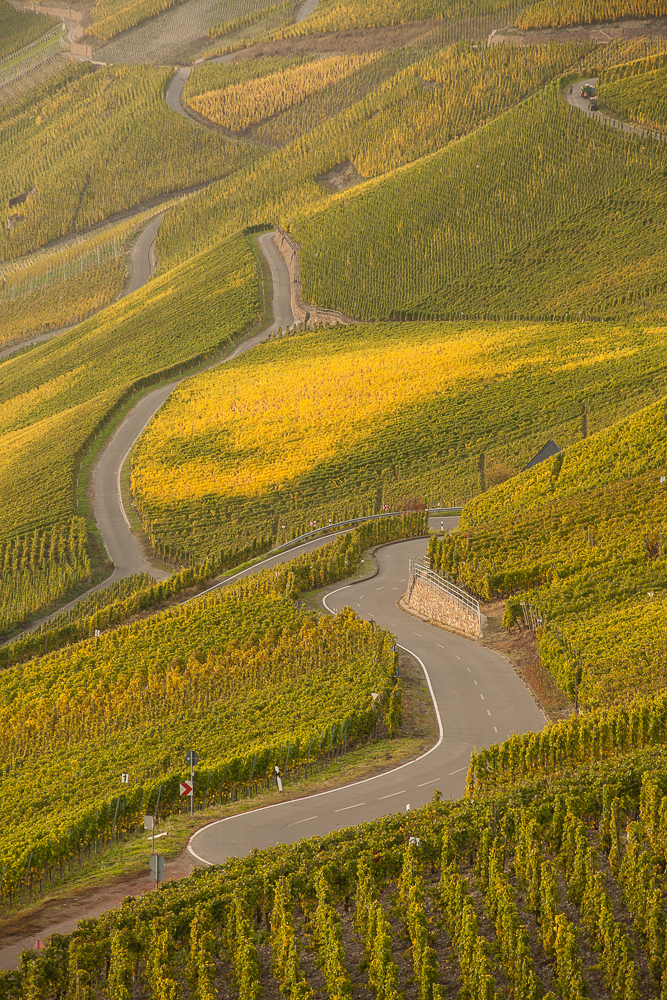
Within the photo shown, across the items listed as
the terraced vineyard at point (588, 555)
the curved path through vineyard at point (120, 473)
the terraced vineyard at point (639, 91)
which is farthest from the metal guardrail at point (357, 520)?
the terraced vineyard at point (639, 91)

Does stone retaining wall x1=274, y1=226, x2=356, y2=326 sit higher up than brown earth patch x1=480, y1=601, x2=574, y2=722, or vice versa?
stone retaining wall x1=274, y1=226, x2=356, y2=326

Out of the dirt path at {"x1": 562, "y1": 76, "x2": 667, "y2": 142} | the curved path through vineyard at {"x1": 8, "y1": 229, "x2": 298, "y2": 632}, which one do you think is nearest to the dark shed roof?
the curved path through vineyard at {"x1": 8, "y1": 229, "x2": 298, "y2": 632}

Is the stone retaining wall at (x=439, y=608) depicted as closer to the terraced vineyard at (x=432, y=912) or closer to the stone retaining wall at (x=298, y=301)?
the terraced vineyard at (x=432, y=912)

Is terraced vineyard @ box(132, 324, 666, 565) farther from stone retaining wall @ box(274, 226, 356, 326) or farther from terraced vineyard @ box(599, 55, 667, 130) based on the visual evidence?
terraced vineyard @ box(599, 55, 667, 130)

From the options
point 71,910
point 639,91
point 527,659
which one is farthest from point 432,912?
point 639,91

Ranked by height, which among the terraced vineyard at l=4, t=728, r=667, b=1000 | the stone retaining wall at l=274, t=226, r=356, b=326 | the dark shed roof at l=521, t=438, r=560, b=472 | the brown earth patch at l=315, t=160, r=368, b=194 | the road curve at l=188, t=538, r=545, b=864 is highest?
the brown earth patch at l=315, t=160, r=368, b=194

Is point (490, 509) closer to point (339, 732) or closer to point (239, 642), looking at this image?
point (239, 642)

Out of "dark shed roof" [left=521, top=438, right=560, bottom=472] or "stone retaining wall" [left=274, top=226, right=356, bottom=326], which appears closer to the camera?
"dark shed roof" [left=521, top=438, right=560, bottom=472]

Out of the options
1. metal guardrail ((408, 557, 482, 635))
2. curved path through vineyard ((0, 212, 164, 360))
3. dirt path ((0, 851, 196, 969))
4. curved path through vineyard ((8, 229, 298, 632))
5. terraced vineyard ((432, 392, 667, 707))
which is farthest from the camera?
curved path through vineyard ((0, 212, 164, 360))

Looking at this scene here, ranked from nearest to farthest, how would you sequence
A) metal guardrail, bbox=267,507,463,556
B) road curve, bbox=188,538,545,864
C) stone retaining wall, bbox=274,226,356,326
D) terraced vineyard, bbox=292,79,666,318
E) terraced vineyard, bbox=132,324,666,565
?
road curve, bbox=188,538,545,864
metal guardrail, bbox=267,507,463,556
terraced vineyard, bbox=132,324,666,565
terraced vineyard, bbox=292,79,666,318
stone retaining wall, bbox=274,226,356,326
